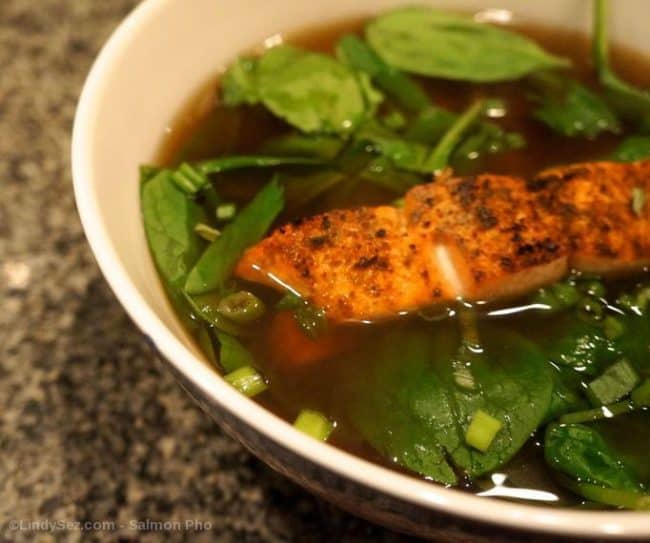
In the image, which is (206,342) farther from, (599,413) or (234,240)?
(599,413)

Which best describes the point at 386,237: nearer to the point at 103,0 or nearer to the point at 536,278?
the point at 536,278

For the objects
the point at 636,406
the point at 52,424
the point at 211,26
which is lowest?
the point at 52,424

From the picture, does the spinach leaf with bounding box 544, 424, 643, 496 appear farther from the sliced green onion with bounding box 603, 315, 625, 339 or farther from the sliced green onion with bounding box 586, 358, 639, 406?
the sliced green onion with bounding box 603, 315, 625, 339

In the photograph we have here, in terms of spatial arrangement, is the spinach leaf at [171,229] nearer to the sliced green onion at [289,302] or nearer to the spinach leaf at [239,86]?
the sliced green onion at [289,302]

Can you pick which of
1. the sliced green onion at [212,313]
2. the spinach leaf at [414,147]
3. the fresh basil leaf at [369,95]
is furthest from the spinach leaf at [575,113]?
the sliced green onion at [212,313]

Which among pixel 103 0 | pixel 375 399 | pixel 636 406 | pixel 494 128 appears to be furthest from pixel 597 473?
pixel 103 0

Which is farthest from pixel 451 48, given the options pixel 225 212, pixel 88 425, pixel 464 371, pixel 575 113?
pixel 88 425
